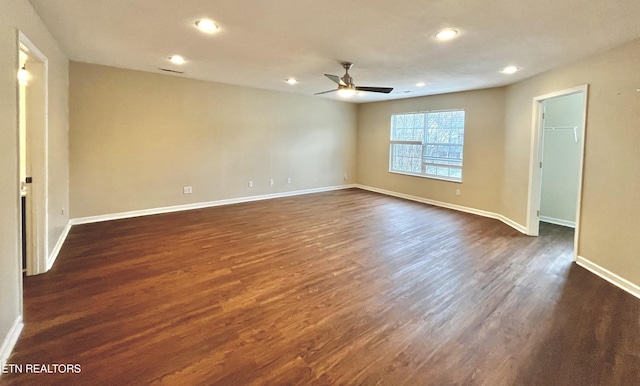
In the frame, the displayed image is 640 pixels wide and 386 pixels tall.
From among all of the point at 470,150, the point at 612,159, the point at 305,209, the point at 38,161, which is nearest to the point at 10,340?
the point at 38,161

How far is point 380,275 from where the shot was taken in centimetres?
320

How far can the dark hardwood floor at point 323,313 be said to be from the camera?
1.86 metres

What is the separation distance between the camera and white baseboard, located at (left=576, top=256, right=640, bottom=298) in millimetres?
2902

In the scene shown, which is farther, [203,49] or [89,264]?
[203,49]

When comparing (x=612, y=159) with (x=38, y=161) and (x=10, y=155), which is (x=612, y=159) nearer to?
(x=10, y=155)

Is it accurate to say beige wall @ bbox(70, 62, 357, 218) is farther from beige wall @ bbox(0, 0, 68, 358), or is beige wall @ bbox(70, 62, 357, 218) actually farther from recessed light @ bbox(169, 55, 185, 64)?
beige wall @ bbox(0, 0, 68, 358)

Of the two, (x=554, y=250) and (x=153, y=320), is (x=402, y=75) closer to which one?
(x=554, y=250)

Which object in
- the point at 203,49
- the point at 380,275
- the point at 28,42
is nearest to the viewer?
the point at 28,42

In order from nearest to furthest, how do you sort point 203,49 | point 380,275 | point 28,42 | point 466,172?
point 28,42
point 380,275
point 203,49
point 466,172

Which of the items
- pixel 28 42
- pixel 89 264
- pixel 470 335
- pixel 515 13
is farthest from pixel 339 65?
pixel 89 264

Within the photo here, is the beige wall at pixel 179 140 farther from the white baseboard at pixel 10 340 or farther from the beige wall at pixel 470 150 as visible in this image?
the white baseboard at pixel 10 340

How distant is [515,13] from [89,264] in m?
4.68

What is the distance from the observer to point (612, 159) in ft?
10.5

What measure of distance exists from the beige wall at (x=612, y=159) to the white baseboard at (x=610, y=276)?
0.14 ft
